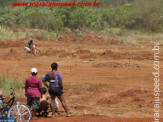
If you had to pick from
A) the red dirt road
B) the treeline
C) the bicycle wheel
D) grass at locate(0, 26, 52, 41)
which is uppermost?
the treeline

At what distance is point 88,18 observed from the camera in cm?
3734

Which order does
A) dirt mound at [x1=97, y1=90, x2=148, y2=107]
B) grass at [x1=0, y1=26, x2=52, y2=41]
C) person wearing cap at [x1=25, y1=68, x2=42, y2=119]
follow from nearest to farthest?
person wearing cap at [x1=25, y1=68, x2=42, y2=119], dirt mound at [x1=97, y1=90, x2=148, y2=107], grass at [x1=0, y1=26, x2=52, y2=41]

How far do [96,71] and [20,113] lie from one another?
1051 cm

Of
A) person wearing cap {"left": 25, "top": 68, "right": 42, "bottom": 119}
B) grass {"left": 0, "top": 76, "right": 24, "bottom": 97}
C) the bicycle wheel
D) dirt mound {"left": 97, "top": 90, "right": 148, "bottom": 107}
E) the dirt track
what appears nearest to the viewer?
the bicycle wheel

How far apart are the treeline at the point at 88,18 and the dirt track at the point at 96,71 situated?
5.67 m

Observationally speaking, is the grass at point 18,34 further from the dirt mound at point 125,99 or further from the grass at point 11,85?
the dirt mound at point 125,99

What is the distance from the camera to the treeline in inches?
1433

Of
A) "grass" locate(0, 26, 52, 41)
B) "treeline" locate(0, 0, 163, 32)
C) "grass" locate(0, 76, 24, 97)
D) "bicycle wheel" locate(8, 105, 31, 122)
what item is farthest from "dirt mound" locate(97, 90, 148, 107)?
"treeline" locate(0, 0, 163, 32)

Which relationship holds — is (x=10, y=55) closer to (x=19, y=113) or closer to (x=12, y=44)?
(x=12, y=44)

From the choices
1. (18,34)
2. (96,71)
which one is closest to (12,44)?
(18,34)

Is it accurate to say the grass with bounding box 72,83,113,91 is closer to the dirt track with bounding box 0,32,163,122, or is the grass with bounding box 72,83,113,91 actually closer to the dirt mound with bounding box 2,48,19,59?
the dirt track with bounding box 0,32,163,122

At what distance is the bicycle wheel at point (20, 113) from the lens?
311 inches

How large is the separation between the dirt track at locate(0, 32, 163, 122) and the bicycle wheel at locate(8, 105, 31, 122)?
2.76 ft

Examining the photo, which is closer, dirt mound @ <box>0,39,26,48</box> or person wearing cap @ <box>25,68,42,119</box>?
person wearing cap @ <box>25,68,42,119</box>
